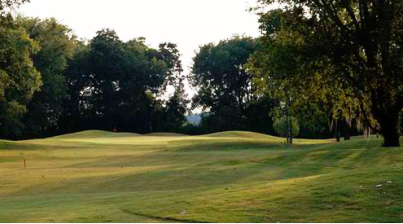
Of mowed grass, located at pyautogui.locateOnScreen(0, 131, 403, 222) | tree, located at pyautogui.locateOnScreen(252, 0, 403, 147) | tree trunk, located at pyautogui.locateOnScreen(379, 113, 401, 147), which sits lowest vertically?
mowed grass, located at pyautogui.locateOnScreen(0, 131, 403, 222)

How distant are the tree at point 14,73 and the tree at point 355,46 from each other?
48.9 feet

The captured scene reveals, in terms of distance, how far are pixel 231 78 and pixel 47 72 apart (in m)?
29.0

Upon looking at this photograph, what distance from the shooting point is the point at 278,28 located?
3338 cm

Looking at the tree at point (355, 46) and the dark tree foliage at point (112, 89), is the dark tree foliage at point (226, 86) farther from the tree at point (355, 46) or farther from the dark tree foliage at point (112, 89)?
the tree at point (355, 46)

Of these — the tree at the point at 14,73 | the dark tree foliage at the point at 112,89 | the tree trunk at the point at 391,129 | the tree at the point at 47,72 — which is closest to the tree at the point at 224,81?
the dark tree foliage at the point at 112,89

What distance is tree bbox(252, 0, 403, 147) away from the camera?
29422mm

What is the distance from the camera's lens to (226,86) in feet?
300

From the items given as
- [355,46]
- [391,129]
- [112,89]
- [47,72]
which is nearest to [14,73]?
[355,46]

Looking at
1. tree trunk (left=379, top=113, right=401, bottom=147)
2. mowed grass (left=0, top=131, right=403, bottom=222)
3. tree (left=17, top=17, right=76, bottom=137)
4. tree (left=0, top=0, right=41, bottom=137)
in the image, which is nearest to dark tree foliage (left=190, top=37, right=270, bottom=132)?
tree (left=17, top=17, right=76, bottom=137)

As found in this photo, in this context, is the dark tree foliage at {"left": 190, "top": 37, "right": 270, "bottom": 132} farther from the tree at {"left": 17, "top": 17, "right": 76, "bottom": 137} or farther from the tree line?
the tree at {"left": 17, "top": 17, "right": 76, "bottom": 137}

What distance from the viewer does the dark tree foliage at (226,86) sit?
8838 centimetres

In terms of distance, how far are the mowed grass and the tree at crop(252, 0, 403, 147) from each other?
303 centimetres

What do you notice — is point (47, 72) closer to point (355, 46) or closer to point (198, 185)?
point (355, 46)

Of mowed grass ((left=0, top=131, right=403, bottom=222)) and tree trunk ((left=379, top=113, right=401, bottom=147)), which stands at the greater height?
tree trunk ((left=379, top=113, right=401, bottom=147))
